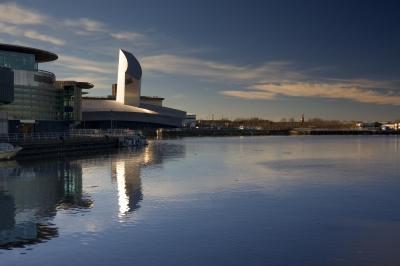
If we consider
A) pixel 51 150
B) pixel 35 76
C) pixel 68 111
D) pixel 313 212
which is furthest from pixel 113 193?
pixel 68 111

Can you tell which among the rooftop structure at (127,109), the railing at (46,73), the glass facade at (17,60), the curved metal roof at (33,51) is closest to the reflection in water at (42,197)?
the glass facade at (17,60)

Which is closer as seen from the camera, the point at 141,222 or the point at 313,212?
the point at 141,222

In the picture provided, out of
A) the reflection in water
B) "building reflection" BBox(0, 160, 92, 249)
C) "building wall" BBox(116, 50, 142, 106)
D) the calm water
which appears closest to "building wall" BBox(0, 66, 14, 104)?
the reflection in water

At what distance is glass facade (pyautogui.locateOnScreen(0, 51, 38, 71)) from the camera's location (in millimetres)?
67875

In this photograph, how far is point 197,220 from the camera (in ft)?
65.3

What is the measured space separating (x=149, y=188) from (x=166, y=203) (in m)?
5.60

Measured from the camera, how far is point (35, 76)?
7031cm

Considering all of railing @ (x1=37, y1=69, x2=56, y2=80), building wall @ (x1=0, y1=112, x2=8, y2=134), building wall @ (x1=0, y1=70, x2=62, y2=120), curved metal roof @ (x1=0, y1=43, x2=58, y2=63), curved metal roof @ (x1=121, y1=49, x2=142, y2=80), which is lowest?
building wall @ (x1=0, y1=112, x2=8, y2=134)

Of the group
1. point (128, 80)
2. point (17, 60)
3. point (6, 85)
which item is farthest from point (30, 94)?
point (128, 80)

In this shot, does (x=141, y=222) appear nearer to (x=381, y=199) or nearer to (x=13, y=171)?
(x=381, y=199)

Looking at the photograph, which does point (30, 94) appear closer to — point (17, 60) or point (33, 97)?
point (33, 97)

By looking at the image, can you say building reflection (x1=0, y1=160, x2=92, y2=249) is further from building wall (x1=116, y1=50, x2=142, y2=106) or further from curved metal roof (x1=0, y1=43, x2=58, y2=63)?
building wall (x1=116, y1=50, x2=142, y2=106)

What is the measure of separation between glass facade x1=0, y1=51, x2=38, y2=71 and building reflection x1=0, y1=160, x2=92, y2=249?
3087 cm

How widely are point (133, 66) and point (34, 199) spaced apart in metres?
114
